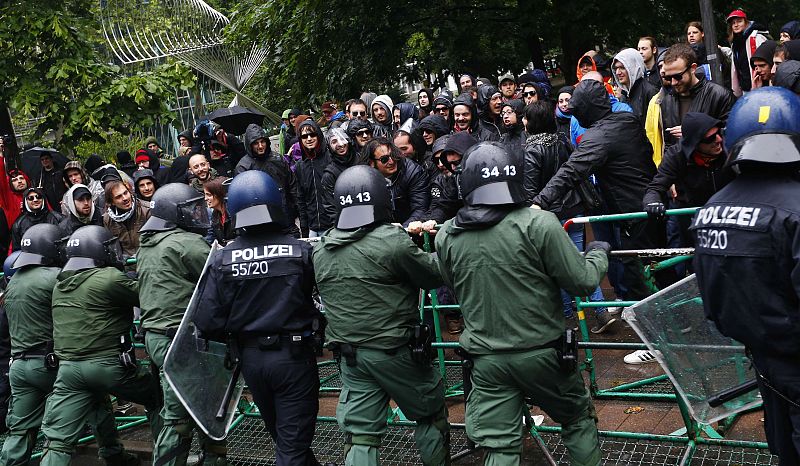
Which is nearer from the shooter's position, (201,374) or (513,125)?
(201,374)

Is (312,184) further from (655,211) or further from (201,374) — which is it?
(655,211)

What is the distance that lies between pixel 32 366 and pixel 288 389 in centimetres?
285

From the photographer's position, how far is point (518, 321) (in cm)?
468

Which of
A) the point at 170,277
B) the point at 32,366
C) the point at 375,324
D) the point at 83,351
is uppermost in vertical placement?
the point at 170,277

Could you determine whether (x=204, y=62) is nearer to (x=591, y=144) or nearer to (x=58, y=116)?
(x=58, y=116)

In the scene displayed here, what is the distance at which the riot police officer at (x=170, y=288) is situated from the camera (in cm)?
628

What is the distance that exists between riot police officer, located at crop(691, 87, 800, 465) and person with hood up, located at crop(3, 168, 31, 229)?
888cm

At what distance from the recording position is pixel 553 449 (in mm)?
6000

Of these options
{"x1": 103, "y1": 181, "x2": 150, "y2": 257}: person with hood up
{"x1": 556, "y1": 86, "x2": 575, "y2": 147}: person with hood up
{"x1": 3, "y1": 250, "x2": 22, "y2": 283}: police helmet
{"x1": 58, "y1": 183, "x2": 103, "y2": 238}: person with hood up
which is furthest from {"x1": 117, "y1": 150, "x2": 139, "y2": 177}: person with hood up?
{"x1": 556, "y1": 86, "x2": 575, "y2": 147}: person with hood up

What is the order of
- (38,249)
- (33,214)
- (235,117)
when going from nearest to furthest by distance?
(38,249) < (33,214) < (235,117)

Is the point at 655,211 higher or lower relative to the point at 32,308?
higher

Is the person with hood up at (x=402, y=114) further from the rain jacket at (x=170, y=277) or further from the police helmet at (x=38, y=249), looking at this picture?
the rain jacket at (x=170, y=277)

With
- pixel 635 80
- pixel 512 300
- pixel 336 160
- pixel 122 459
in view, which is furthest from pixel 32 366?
pixel 635 80

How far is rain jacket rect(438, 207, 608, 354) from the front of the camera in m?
4.61
